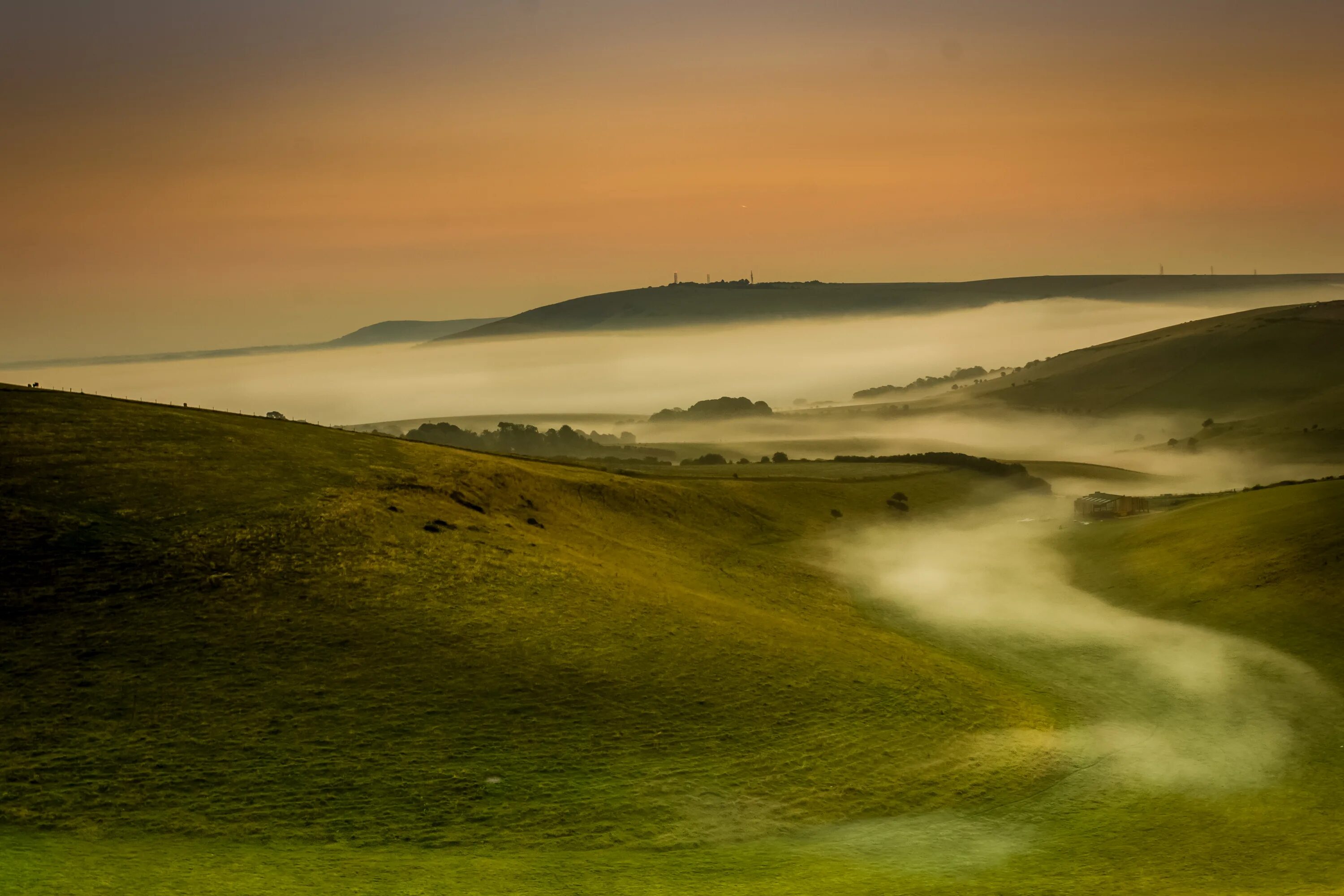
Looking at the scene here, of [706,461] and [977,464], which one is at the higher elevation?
[706,461]

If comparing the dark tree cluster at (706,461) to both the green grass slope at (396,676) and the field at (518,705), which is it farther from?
the green grass slope at (396,676)

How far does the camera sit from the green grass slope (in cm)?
3956

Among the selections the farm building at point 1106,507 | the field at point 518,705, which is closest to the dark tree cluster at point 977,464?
the farm building at point 1106,507

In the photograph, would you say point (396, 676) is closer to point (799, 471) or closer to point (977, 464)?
point (799, 471)

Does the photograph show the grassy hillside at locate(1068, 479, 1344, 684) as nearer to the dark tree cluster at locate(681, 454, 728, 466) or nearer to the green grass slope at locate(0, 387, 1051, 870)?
the green grass slope at locate(0, 387, 1051, 870)

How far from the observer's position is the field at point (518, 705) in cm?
3641

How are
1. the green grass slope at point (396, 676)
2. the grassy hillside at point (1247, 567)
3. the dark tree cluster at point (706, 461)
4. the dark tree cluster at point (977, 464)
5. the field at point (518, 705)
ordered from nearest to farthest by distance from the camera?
the field at point (518, 705) → the green grass slope at point (396, 676) → the grassy hillside at point (1247, 567) → the dark tree cluster at point (977, 464) → the dark tree cluster at point (706, 461)

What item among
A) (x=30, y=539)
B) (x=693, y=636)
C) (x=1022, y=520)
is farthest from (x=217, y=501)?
(x=1022, y=520)

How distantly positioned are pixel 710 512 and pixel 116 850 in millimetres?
66085

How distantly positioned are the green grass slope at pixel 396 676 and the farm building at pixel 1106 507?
55.7 metres

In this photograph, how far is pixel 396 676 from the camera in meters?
49.8

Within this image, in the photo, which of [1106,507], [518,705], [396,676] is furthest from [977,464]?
[396,676]

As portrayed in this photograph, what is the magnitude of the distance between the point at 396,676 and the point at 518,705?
571 cm

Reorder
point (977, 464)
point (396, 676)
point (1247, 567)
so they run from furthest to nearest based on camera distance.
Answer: point (977, 464)
point (1247, 567)
point (396, 676)
